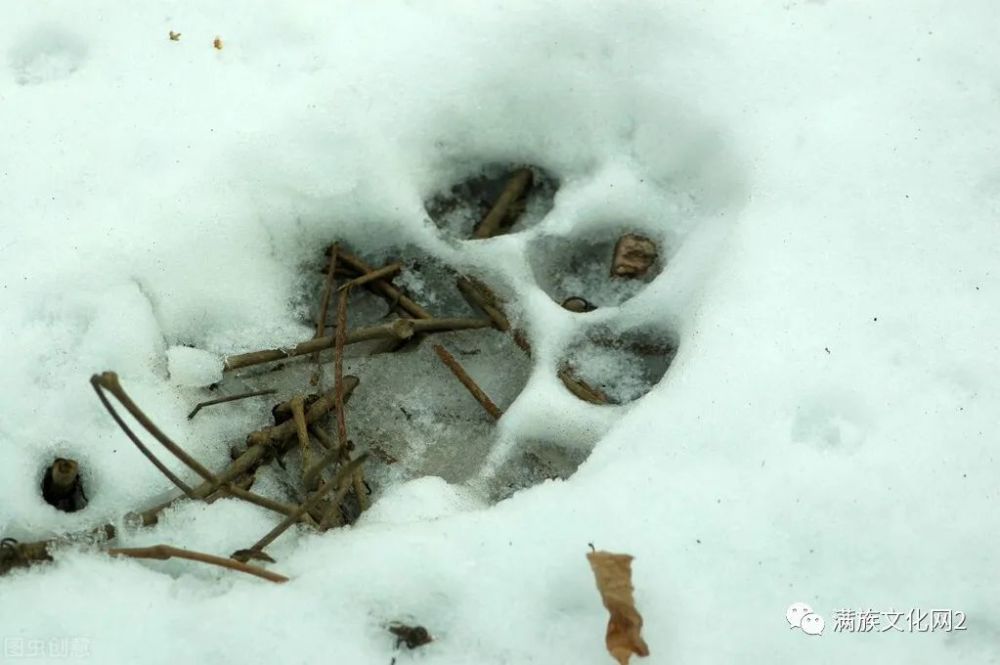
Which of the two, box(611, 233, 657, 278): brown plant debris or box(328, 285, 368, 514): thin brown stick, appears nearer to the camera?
box(328, 285, 368, 514): thin brown stick

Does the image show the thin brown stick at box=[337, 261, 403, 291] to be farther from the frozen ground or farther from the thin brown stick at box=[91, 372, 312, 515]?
the thin brown stick at box=[91, 372, 312, 515]

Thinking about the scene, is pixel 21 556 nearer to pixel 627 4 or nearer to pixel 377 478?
pixel 377 478

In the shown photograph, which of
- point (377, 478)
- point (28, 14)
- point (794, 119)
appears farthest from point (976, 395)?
point (28, 14)

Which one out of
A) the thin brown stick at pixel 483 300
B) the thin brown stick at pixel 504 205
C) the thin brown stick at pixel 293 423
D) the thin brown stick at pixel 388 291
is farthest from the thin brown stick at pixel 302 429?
the thin brown stick at pixel 504 205

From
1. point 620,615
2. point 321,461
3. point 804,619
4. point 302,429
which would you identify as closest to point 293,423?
point 302,429

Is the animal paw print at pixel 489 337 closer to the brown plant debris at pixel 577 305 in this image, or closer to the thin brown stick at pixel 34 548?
the brown plant debris at pixel 577 305

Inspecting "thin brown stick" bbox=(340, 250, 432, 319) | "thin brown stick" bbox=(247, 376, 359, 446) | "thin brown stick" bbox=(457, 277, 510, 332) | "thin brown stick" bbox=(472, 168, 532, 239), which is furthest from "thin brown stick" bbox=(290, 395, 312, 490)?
"thin brown stick" bbox=(472, 168, 532, 239)
